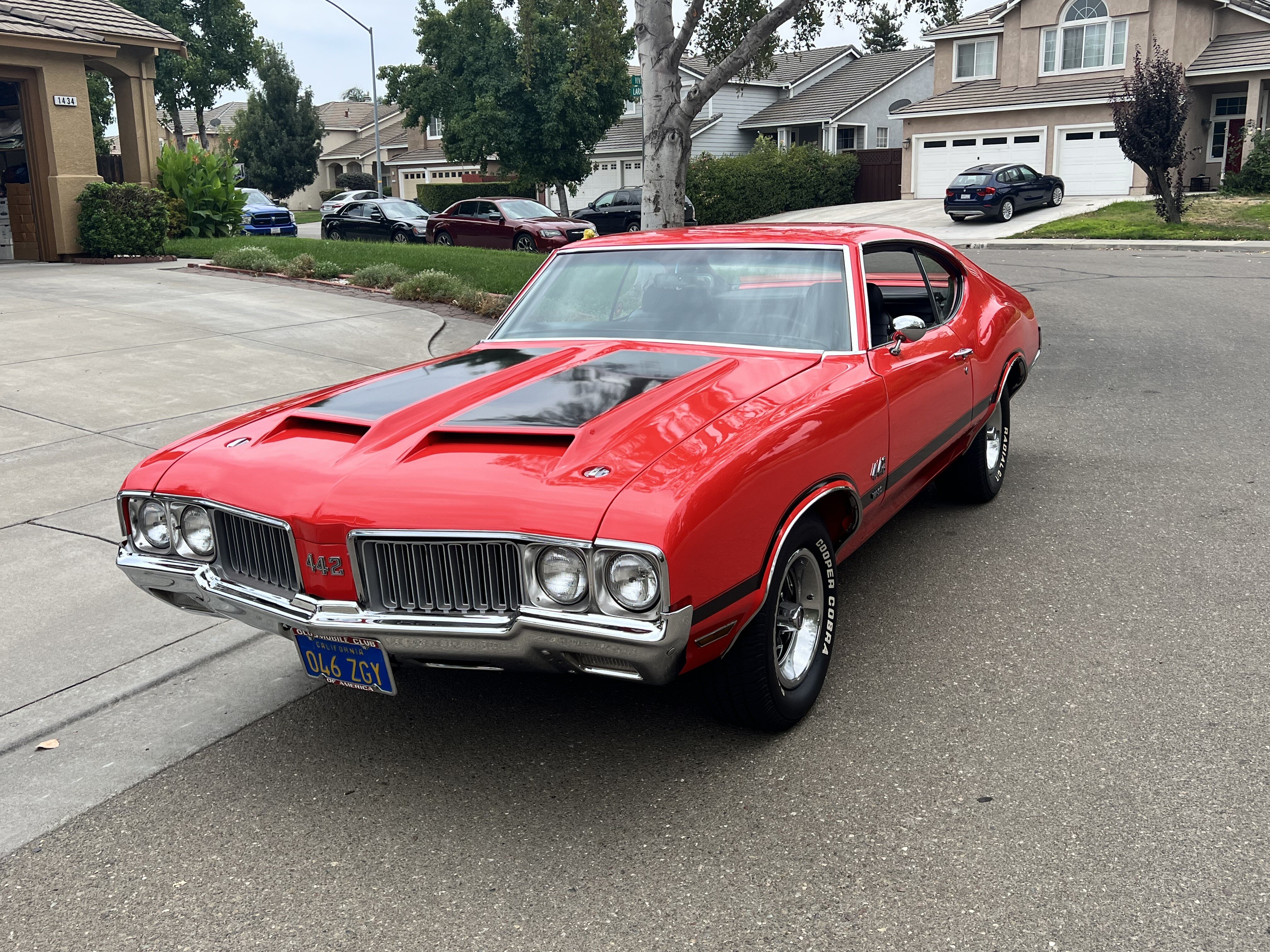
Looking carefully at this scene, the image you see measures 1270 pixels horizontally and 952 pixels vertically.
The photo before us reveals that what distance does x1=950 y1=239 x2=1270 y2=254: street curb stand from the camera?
73.3 feet

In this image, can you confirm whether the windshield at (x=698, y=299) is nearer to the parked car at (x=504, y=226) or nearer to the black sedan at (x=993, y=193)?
the parked car at (x=504, y=226)

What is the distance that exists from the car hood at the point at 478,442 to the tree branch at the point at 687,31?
9.76 metres

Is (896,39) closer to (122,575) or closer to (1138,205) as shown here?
(1138,205)

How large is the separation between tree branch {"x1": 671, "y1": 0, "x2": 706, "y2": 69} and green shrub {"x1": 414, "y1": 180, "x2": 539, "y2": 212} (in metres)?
32.1

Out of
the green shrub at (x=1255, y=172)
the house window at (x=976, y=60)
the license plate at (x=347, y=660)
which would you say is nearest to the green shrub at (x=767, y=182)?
the house window at (x=976, y=60)

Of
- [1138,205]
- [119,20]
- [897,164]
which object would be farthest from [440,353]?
[897,164]

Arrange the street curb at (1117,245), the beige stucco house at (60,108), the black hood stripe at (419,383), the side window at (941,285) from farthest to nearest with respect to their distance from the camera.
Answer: the street curb at (1117,245) → the beige stucco house at (60,108) → the side window at (941,285) → the black hood stripe at (419,383)

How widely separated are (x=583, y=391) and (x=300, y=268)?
46.6 ft

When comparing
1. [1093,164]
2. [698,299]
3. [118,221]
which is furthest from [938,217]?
[698,299]

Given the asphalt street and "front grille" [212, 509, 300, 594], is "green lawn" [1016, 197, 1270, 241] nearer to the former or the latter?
the asphalt street

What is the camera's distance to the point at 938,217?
110 ft

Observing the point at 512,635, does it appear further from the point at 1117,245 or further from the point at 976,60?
the point at 976,60

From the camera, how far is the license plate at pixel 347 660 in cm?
331

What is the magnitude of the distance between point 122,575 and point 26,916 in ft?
8.70
